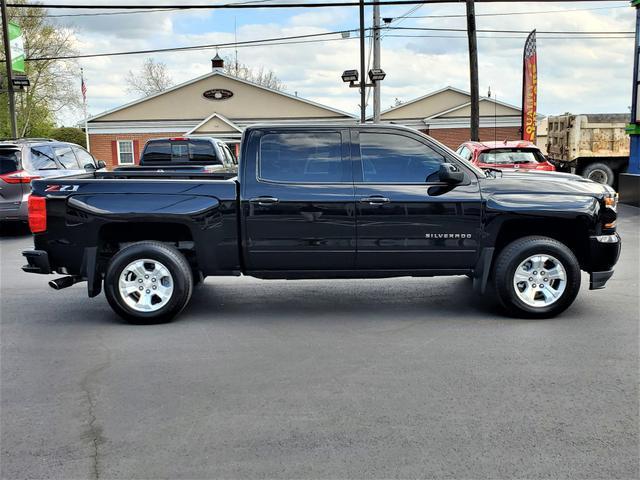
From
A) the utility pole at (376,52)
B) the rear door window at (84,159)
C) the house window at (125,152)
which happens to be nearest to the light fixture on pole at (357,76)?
the utility pole at (376,52)

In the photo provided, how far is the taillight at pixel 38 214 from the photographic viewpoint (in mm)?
6031

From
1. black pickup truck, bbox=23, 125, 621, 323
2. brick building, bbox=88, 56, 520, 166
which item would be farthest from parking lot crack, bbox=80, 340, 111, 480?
brick building, bbox=88, 56, 520, 166

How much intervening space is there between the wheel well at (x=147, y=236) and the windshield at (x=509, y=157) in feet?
29.0

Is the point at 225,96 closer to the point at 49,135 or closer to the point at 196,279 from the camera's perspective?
the point at 49,135

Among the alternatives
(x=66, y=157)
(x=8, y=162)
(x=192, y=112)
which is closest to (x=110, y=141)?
(x=192, y=112)

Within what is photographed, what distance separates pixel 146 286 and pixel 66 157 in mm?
7977

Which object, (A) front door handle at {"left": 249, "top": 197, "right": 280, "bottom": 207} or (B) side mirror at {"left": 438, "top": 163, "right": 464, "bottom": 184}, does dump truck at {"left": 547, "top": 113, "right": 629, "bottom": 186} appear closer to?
(B) side mirror at {"left": 438, "top": 163, "right": 464, "bottom": 184}

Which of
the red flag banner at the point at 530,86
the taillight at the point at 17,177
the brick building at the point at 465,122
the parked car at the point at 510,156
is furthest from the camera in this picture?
the brick building at the point at 465,122

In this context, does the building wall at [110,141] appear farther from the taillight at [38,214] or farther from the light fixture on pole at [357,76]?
the taillight at [38,214]

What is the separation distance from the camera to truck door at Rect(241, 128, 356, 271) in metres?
6.04

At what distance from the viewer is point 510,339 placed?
552cm

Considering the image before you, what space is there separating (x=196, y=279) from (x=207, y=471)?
11.6 ft

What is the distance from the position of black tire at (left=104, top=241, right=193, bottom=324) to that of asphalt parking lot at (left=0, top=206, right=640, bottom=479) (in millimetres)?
143

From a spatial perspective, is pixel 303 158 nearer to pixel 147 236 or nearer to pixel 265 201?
pixel 265 201
